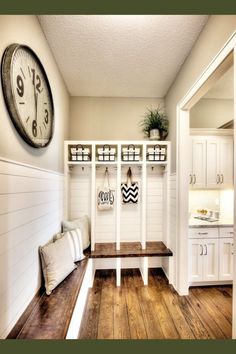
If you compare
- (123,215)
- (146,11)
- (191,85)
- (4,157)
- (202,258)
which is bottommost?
(202,258)

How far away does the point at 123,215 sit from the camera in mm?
2887

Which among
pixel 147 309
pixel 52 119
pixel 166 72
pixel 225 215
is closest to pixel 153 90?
pixel 166 72

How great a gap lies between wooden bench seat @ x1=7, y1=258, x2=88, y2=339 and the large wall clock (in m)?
1.27

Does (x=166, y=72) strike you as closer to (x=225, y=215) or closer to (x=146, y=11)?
(x=146, y=11)

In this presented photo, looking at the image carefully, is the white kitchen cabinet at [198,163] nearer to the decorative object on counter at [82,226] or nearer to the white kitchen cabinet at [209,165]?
the white kitchen cabinet at [209,165]

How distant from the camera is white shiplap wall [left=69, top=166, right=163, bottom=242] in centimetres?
284

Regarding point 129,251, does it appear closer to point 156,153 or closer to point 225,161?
point 156,153

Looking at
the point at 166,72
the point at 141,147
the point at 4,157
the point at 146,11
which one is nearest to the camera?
the point at 4,157

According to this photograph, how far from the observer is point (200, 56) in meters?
1.75

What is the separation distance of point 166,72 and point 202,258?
2464mm

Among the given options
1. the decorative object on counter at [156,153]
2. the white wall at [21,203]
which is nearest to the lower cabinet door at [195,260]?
the decorative object on counter at [156,153]

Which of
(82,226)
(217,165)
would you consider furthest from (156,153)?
(82,226)

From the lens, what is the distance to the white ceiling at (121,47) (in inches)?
64.6

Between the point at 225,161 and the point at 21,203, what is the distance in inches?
107
